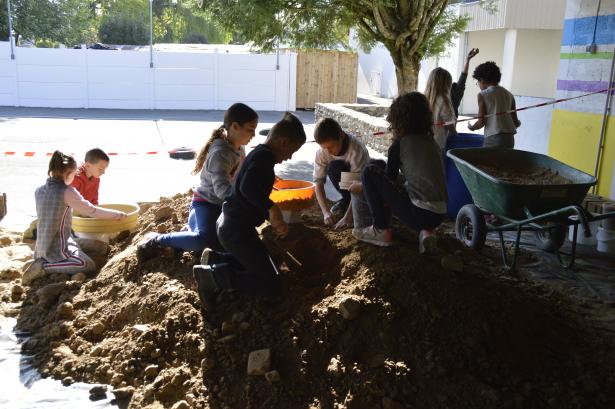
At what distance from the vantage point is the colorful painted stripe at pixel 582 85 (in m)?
6.92

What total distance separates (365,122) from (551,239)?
630cm

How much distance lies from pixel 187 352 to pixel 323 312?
78cm

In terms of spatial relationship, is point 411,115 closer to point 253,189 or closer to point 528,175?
point 253,189

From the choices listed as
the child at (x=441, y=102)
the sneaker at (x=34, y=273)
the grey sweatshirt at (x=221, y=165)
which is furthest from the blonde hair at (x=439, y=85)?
the sneaker at (x=34, y=273)

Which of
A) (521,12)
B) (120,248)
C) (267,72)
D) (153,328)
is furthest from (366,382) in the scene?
(267,72)

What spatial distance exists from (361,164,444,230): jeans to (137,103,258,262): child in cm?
92

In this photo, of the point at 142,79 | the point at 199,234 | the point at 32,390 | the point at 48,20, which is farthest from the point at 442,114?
the point at 48,20

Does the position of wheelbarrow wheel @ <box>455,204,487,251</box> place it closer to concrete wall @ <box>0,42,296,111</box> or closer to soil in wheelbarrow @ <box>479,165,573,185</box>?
soil in wheelbarrow @ <box>479,165,573,185</box>

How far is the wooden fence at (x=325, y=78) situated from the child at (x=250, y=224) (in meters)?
18.8

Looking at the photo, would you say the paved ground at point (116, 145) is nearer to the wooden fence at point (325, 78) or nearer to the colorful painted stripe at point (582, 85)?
the wooden fence at point (325, 78)

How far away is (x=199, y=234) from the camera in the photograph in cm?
436

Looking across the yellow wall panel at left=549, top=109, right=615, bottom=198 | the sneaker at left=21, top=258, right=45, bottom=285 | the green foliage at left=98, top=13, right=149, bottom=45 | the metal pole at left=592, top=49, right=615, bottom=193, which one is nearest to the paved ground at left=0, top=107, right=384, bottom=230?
the sneaker at left=21, top=258, right=45, bottom=285

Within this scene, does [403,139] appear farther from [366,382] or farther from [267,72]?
[267,72]

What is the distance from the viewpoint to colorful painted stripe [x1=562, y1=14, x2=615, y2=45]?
6832mm
